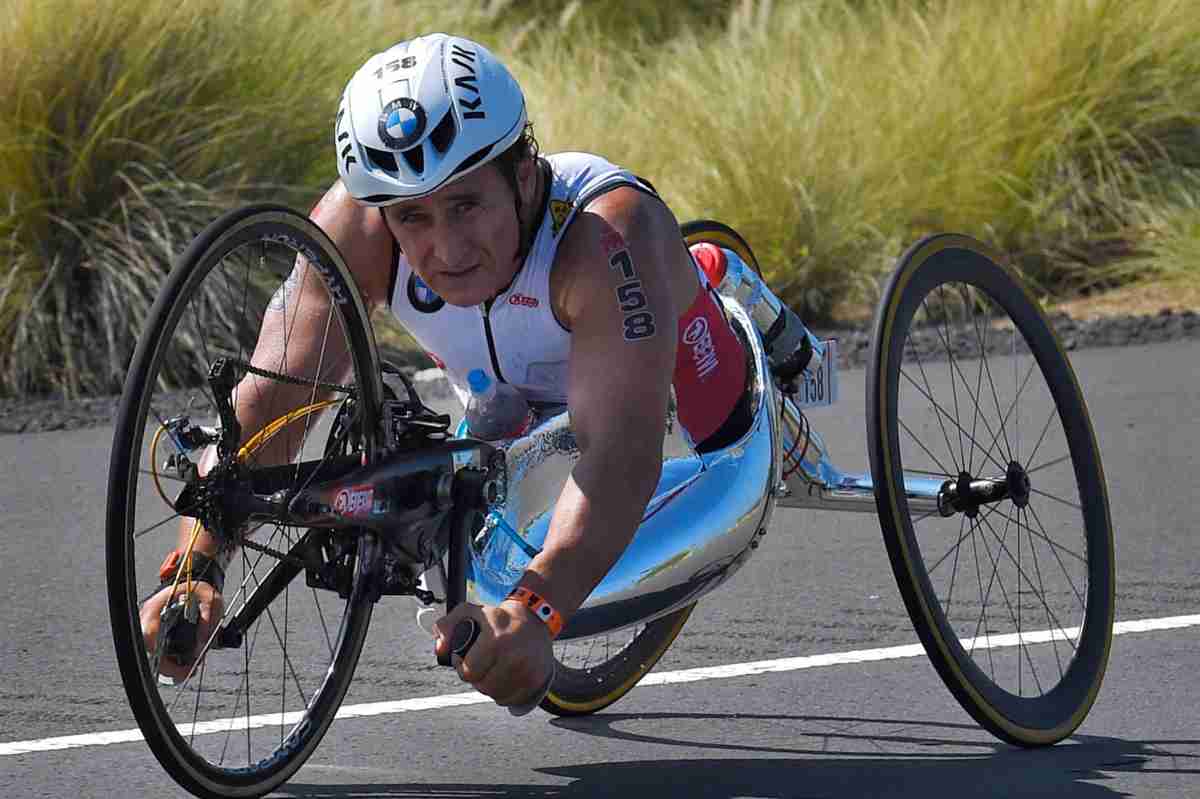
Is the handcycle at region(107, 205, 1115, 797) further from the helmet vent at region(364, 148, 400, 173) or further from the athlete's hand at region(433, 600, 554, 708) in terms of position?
the athlete's hand at region(433, 600, 554, 708)

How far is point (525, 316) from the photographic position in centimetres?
409

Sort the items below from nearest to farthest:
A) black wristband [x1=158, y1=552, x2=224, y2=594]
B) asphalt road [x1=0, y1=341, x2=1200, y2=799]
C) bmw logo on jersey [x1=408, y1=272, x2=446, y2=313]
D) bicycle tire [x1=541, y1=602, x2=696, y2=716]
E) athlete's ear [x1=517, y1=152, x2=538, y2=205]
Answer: black wristband [x1=158, y1=552, x2=224, y2=594], athlete's ear [x1=517, y1=152, x2=538, y2=205], bmw logo on jersey [x1=408, y1=272, x2=446, y2=313], asphalt road [x1=0, y1=341, x2=1200, y2=799], bicycle tire [x1=541, y1=602, x2=696, y2=716]

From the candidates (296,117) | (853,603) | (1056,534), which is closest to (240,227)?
(853,603)

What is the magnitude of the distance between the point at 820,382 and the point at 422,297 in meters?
1.09

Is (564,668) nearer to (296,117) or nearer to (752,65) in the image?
(296,117)

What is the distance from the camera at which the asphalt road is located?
14.0 feet

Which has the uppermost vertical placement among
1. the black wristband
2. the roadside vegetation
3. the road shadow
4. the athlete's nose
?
the roadside vegetation

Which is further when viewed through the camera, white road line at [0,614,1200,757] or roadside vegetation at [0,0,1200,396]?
roadside vegetation at [0,0,1200,396]

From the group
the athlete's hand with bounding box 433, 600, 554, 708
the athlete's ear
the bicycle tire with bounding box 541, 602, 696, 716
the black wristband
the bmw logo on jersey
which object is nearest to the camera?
the athlete's hand with bounding box 433, 600, 554, 708

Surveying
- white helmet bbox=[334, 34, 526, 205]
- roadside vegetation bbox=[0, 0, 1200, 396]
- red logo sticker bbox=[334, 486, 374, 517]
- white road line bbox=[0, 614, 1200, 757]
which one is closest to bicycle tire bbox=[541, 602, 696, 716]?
white road line bbox=[0, 614, 1200, 757]

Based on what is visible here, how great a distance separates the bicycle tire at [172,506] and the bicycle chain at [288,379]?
0.04 metres

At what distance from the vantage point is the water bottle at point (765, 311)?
184 inches

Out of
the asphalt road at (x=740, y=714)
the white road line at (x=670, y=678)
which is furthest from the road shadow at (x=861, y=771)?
the white road line at (x=670, y=678)

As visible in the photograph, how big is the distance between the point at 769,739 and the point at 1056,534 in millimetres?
2363
